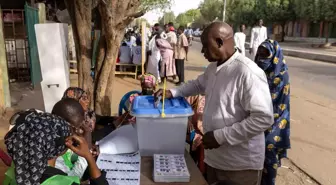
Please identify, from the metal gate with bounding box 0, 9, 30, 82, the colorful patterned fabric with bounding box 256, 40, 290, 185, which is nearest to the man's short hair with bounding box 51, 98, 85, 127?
the colorful patterned fabric with bounding box 256, 40, 290, 185

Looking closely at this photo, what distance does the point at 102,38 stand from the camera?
2.97 metres

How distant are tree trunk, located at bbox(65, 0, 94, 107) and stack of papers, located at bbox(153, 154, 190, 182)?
153 cm

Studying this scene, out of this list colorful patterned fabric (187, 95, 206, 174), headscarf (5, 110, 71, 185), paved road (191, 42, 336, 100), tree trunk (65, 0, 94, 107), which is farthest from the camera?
paved road (191, 42, 336, 100)

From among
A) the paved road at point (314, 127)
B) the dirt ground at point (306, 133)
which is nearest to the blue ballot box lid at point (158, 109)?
the dirt ground at point (306, 133)

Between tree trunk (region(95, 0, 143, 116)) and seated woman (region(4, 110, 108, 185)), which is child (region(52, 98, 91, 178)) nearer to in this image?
seated woman (region(4, 110, 108, 185))

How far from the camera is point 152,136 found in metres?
1.80

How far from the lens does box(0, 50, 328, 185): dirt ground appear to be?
11.2ft

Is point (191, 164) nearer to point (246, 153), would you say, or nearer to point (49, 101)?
point (246, 153)

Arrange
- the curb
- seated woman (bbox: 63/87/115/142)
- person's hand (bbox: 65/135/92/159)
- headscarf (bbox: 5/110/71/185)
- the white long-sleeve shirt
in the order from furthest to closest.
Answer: the curb, seated woman (bbox: 63/87/115/142), the white long-sleeve shirt, person's hand (bbox: 65/135/92/159), headscarf (bbox: 5/110/71/185)

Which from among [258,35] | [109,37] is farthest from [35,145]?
[258,35]

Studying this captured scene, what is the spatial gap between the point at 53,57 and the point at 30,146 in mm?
2458

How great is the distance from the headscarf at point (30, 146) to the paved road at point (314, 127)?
305 cm

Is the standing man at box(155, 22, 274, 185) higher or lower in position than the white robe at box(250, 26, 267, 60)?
lower

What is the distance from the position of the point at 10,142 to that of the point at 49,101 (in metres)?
2.59
